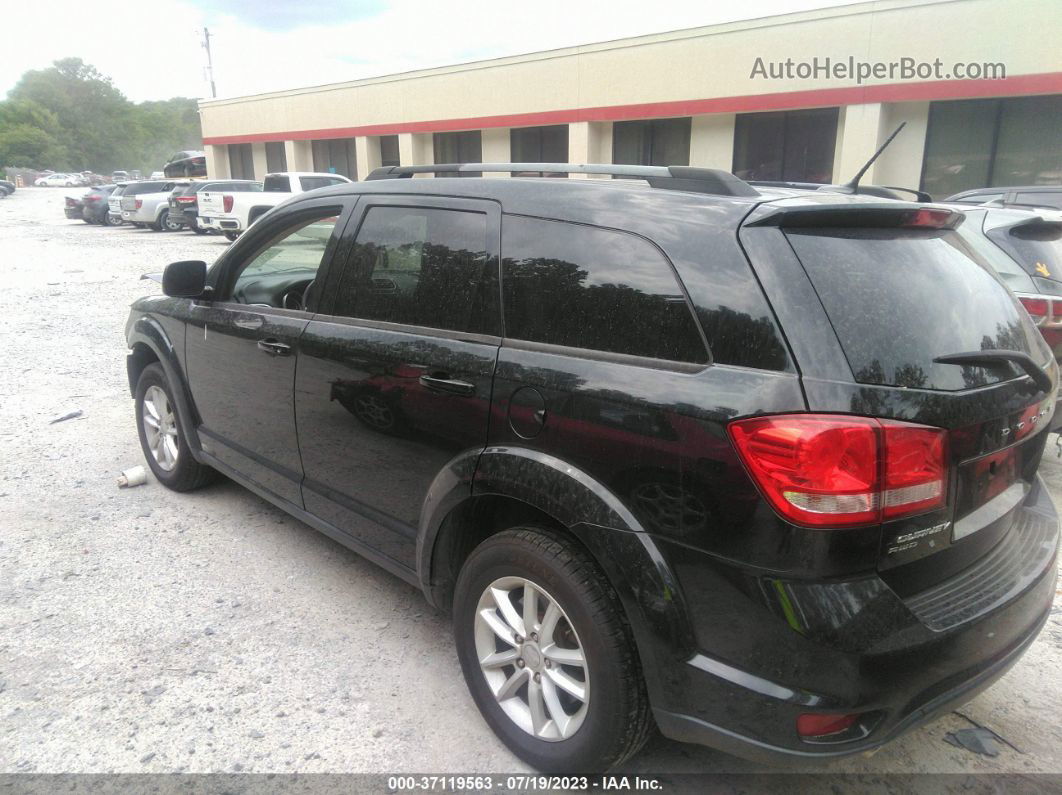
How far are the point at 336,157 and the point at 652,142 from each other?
52.0 feet

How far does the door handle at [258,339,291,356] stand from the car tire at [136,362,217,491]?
1.16m

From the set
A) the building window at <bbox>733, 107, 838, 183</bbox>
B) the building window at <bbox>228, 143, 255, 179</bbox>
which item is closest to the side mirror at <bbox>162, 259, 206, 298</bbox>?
the building window at <bbox>733, 107, 838, 183</bbox>

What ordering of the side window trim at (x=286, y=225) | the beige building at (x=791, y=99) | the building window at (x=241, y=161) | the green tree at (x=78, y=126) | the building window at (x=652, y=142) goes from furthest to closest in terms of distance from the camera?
the green tree at (x=78, y=126), the building window at (x=241, y=161), the building window at (x=652, y=142), the beige building at (x=791, y=99), the side window trim at (x=286, y=225)

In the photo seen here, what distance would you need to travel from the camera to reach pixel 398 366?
111 inches

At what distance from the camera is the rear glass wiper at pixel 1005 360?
2.06 m

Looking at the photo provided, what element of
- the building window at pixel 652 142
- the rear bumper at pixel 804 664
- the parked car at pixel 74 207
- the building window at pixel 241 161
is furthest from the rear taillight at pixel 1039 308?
the building window at pixel 241 161

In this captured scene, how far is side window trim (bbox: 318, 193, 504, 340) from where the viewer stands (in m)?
2.61

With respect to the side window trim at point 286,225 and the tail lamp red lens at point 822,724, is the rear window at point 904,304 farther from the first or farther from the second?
the side window trim at point 286,225

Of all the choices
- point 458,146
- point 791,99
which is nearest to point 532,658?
point 791,99

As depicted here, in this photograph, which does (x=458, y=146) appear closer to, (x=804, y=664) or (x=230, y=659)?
(x=230, y=659)

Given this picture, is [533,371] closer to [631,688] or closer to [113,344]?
[631,688]

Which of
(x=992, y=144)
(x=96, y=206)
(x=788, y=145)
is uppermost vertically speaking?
(x=788, y=145)

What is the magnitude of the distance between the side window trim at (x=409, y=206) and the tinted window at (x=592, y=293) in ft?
0.11

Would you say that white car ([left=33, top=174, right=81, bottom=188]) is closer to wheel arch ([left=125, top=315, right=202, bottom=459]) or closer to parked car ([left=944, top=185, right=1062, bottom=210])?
parked car ([left=944, top=185, right=1062, bottom=210])
